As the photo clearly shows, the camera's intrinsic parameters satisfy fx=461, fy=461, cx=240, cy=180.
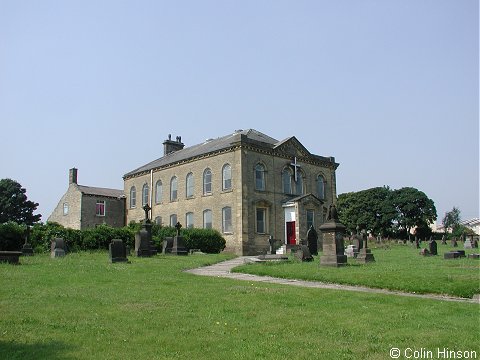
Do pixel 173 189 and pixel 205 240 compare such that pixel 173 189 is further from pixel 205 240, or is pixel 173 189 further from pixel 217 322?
pixel 217 322

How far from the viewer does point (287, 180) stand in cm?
4056

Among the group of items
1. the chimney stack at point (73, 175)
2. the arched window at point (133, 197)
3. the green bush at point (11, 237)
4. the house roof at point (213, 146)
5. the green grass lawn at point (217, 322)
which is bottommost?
the green grass lawn at point (217, 322)

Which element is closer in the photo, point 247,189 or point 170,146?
point 247,189

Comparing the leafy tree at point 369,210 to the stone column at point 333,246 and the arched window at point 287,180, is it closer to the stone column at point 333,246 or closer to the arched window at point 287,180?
the arched window at point 287,180

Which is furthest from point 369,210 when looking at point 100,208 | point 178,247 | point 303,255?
point 303,255

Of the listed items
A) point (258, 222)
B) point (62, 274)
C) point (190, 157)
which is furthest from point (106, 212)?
point (62, 274)

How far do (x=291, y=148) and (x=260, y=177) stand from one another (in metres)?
4.87

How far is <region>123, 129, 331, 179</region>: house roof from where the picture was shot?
38.3 metres

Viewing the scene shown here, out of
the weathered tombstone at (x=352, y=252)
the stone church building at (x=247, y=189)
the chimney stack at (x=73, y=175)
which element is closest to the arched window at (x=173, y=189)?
the stone church building at (x=247, y=189)

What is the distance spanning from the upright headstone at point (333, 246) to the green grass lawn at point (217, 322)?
6511 mm

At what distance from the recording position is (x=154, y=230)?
35.5 meters

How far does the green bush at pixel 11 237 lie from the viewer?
2727 cm

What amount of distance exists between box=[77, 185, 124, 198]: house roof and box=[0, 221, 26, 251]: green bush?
19.3 meters

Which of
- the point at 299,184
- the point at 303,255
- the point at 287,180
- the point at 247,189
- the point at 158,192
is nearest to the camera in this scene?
the point at 303,255
